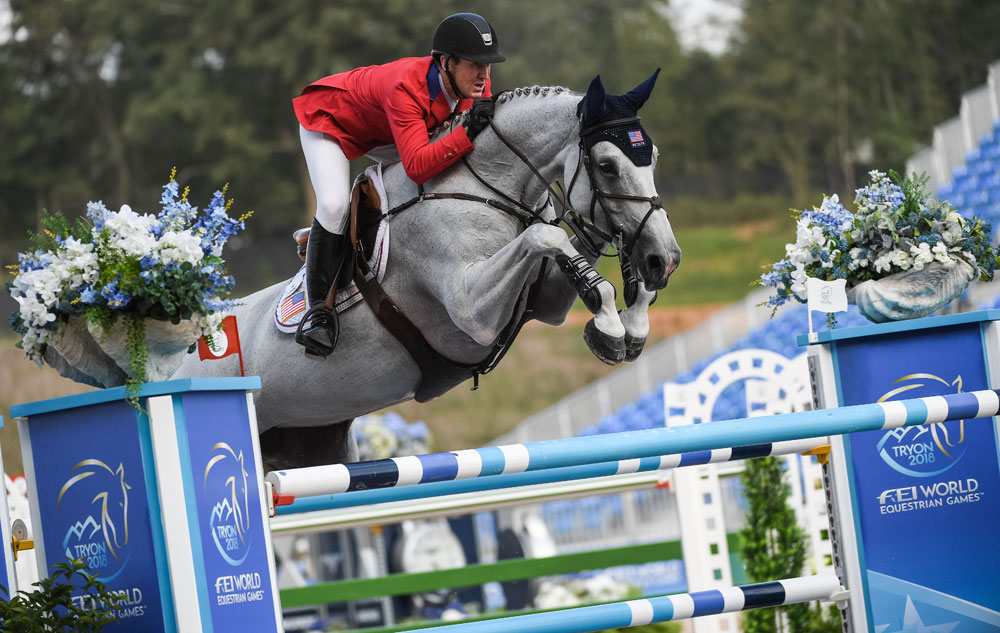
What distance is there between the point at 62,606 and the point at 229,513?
0.40m

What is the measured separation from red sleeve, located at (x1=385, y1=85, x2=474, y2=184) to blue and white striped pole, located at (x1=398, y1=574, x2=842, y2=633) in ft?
4.81

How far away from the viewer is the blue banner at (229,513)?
7.72 ft

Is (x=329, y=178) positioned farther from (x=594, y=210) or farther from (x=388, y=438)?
(x=388, y=438)

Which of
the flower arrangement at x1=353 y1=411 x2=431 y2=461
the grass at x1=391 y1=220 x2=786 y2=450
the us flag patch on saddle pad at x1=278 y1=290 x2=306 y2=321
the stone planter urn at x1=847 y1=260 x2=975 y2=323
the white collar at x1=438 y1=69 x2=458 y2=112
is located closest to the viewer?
the stone planter urn at x1=847 y1=260 x2=975 y2=323

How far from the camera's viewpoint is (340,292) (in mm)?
3785

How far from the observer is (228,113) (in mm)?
31297

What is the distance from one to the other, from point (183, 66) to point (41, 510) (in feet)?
101

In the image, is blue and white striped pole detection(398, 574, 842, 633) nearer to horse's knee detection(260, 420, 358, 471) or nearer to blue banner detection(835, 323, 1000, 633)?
blue banner detection(835, 323, 1000, 633)

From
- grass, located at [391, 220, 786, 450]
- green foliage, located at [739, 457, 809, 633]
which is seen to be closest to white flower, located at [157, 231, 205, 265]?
green foliage, located at [739, 457, 809, 633]

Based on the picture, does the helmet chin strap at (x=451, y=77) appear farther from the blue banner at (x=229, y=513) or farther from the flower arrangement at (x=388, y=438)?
the flower arrangement at (x=388, y=438)

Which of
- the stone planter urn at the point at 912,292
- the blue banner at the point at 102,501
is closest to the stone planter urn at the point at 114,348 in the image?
the blue banner at the point at 102,501

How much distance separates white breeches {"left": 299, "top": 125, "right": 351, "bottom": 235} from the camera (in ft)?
12.0

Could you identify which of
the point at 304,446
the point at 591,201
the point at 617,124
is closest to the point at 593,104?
the point at 617,124

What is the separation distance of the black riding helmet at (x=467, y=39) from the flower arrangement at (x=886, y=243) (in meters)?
1.12
